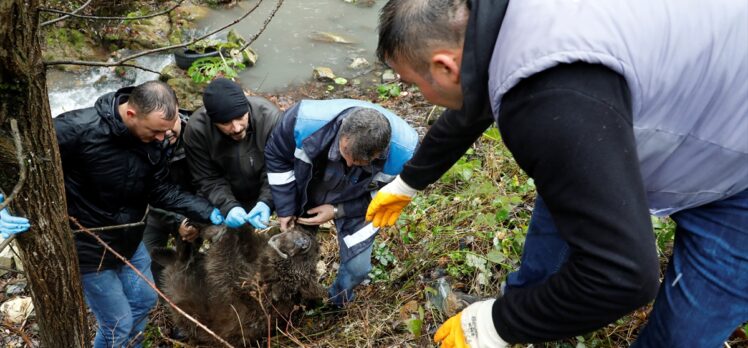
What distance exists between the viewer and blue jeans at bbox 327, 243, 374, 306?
419cm

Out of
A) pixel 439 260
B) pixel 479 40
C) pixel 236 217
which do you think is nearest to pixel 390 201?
pixel 439 260

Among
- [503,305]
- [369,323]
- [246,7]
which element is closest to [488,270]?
[369,323]

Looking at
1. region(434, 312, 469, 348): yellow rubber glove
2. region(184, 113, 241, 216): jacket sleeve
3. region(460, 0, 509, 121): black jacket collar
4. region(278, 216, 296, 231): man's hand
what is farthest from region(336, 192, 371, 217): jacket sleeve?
region(460, 0, 509, 121): black jacket collar

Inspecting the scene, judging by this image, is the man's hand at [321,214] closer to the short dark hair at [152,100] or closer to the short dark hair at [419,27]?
the short dark hair at [152,100]

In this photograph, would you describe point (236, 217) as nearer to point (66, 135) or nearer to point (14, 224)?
point (66, 135)

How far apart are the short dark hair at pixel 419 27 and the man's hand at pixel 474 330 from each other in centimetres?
107

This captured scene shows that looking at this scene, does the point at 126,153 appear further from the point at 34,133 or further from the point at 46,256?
the point at 34,133

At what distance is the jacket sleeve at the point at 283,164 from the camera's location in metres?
3.73

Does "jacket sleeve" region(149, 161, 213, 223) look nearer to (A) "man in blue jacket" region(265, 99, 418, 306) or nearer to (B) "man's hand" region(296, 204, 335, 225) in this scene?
(A) "man in blue jacket" region(265, 99, 418, 306)

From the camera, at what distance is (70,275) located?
2.60 metres

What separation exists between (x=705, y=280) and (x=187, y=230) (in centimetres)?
382

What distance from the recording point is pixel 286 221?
4.18 m

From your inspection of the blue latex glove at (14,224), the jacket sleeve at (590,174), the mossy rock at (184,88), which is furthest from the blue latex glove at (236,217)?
the mossy rock at (184,88)

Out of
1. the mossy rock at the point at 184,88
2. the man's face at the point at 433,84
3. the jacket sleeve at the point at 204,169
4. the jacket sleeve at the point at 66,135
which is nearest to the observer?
the man's face at the point at 433,84
